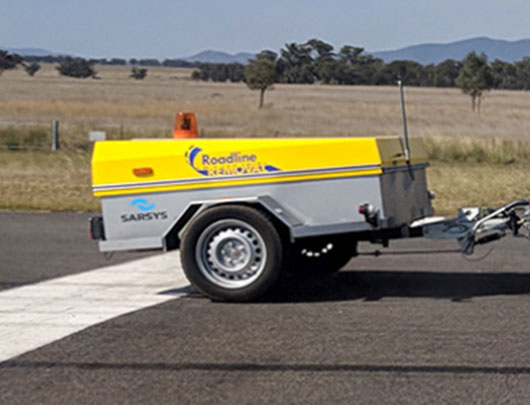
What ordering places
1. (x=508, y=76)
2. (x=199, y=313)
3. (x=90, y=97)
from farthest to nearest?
(x=508, y=76) < (x=90, y=97) < (x=199, y=313)

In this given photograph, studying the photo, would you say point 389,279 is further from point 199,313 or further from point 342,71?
point 342,71

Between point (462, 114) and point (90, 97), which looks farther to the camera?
point (90, 97)

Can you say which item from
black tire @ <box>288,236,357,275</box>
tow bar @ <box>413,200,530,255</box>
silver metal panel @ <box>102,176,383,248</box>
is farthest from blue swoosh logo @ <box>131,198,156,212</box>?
tow bar @ <box>413,200,530,255</box>

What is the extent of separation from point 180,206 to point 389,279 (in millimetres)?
2482

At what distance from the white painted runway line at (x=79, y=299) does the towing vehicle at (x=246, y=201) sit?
0.54m

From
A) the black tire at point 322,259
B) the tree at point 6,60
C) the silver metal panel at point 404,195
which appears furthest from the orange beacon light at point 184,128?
the tree at point 6,60

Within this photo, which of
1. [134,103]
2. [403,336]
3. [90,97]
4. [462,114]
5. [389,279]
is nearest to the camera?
[403,336]

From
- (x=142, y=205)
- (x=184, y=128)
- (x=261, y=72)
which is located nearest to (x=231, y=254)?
(x=142, y=205)

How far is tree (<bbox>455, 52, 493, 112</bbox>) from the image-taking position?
61.8 meters

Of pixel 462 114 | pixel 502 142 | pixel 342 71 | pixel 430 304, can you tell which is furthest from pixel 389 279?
pixel 342 71

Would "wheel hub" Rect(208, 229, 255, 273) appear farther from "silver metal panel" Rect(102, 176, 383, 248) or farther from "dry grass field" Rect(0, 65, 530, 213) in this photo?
"dry grass field" Rect(0, 65, 530, 213)

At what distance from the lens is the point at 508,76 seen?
11931 centimetres

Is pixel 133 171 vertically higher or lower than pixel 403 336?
higher

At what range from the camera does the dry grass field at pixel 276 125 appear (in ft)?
68.0
